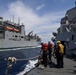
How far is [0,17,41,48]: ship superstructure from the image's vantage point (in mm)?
75875

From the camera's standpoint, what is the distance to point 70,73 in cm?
1443

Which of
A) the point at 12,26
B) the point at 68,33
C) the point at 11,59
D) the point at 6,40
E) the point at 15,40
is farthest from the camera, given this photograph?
the point at 12,26

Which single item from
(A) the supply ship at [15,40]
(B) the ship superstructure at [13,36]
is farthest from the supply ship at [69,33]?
(B) the ship superstructure at [13,36]

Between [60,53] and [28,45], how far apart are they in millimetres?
79216

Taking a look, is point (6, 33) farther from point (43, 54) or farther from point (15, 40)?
point (43, 54)

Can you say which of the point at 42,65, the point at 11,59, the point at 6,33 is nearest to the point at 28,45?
the point at 6,33

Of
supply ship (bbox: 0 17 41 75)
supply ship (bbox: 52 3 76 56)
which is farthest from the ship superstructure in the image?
supply ship (bbox: 52 3 76 56)

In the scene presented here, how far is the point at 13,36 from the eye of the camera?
8325cm

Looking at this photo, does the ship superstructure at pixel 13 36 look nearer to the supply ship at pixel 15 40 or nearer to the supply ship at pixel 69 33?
the supply ship at pixel 15 40

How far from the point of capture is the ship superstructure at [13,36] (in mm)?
75875

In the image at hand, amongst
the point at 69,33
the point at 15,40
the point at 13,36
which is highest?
the point at 13,36

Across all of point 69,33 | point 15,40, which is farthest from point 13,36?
point 69,33

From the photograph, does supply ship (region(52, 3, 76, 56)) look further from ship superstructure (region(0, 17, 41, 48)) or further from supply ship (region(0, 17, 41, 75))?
ship superstructure (region(0, 17, 41, 48))

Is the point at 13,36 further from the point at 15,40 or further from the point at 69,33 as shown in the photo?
the point at 69,33
